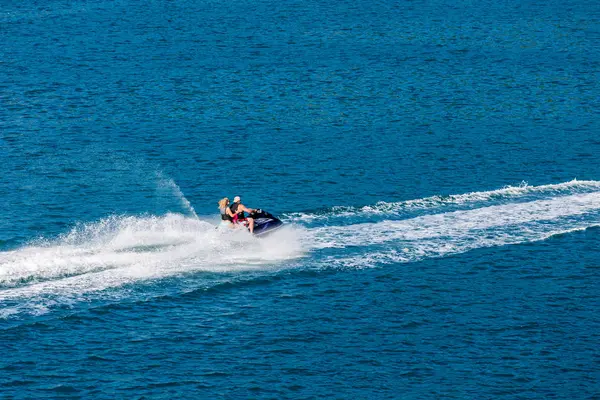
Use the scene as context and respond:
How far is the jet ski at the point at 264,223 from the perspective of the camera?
50219 mm

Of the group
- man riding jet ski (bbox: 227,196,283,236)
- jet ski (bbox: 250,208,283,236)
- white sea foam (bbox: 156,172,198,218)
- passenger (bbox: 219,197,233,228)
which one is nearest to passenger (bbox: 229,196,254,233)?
man riding jet ski (bbox: 227,196,283,236)

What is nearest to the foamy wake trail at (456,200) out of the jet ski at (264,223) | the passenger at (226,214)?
the jet ski at (264,223)

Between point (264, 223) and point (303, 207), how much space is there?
5.85 m

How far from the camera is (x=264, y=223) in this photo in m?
50.4

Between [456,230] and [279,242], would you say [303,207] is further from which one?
[456,230]

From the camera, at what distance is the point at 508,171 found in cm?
6212

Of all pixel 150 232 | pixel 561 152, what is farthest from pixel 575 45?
pixel 150 232

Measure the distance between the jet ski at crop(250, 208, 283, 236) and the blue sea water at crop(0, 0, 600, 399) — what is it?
663mm

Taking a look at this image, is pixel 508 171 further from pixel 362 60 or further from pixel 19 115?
pixel 19 115

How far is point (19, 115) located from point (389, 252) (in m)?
34.1

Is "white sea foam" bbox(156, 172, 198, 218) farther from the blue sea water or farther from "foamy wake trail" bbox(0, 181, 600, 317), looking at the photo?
"foamy wake trail" bbox(0, 181, 600, 317)

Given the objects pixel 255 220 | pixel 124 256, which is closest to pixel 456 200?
pixel 255 220

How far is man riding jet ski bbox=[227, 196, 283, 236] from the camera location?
165 ft

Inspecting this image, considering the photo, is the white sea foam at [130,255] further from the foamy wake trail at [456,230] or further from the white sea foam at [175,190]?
the white sea foam at [175,190]
